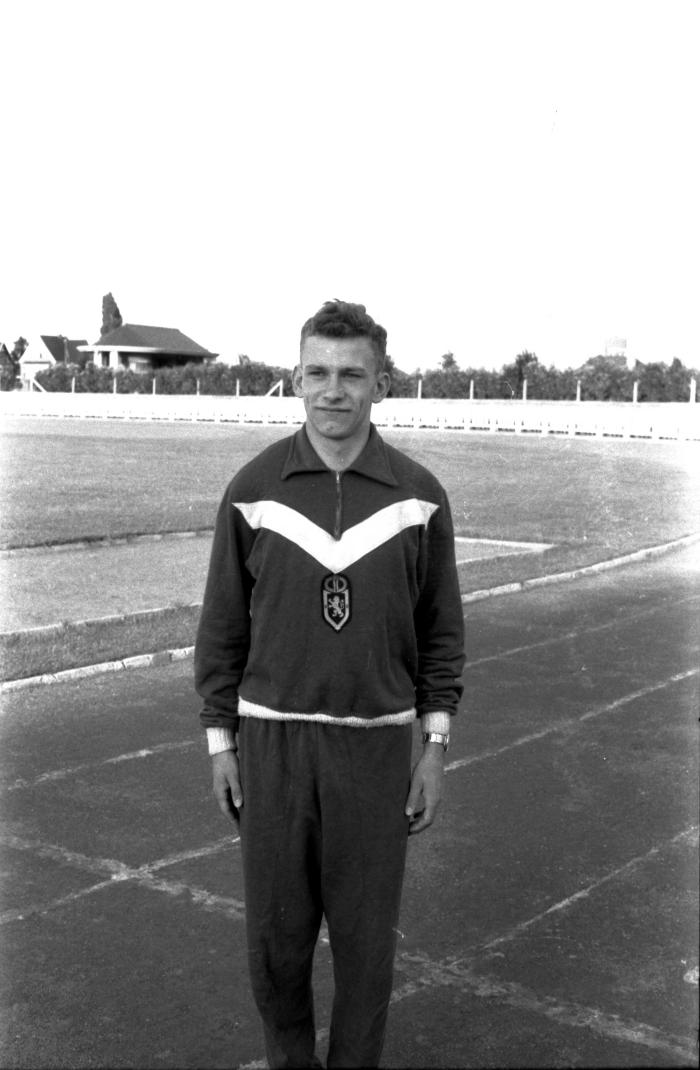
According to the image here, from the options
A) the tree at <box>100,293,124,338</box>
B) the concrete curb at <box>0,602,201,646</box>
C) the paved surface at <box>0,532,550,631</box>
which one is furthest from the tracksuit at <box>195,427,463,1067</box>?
the tree at <box>100,293,124,338</box>

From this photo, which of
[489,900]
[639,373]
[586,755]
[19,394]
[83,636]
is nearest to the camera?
[489,900]

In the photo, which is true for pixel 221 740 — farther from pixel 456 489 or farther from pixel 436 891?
pixel 456 489

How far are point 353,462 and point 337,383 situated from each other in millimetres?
196

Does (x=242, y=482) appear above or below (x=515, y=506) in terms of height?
above

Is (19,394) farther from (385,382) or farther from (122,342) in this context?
(385,382)

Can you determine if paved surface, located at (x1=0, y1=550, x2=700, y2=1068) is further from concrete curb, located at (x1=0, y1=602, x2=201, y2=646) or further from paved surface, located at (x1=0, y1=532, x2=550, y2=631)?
paved surface, located at (x1=0, y1=532, x2=550, y2=631)

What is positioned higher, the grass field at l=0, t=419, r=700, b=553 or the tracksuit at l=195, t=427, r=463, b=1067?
the tracksuit at l=195, t=427, r=463, b=1067

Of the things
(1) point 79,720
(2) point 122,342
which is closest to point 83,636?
(1) point 79,720

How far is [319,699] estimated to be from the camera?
3.20 m

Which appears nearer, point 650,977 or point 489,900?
point 650,977

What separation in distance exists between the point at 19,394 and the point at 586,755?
63.6 m

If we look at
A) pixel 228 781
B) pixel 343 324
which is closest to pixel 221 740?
pixel 228 781

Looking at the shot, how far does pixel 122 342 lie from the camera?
10575 centimetres

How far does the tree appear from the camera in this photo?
11762cm
